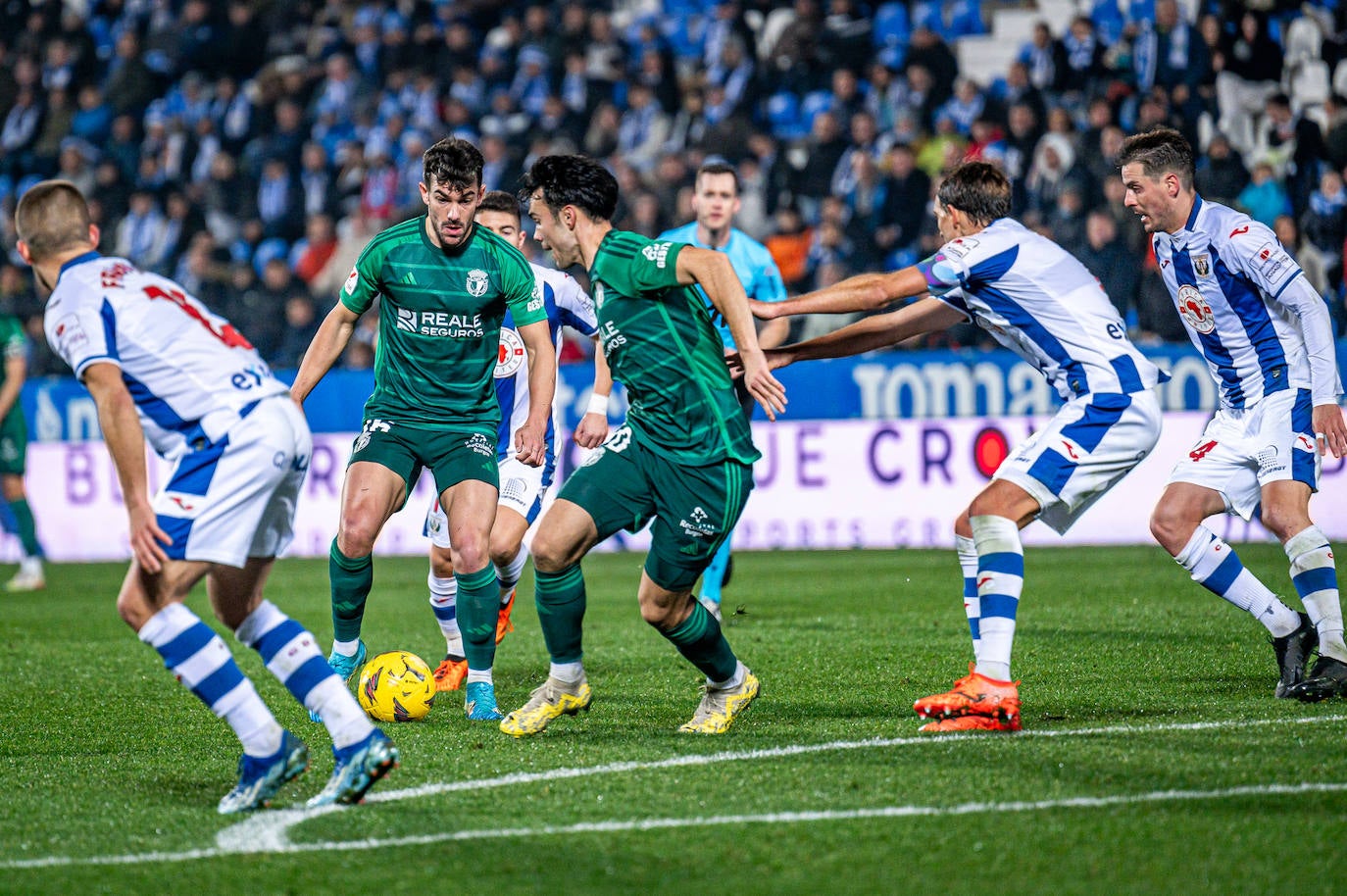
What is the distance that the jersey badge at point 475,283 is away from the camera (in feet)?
21.5

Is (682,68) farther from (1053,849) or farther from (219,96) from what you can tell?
(1053,849)

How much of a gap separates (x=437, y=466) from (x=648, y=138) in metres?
12.4

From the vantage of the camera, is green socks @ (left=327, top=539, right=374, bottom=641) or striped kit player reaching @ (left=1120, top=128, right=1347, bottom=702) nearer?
striped kit player reaching @ (left=1120, top=128, right=1347, bottom=702)

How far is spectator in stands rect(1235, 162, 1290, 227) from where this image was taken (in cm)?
1416

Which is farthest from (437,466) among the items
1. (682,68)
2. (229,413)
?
(682,68)

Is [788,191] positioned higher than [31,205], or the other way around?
[788,191]

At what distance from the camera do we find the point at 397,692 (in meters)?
6.36

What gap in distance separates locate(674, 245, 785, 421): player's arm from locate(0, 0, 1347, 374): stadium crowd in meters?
9.17

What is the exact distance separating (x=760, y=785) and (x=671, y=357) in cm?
169

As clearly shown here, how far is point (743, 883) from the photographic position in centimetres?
375

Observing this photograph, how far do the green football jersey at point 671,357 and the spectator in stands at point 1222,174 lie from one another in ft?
32.5

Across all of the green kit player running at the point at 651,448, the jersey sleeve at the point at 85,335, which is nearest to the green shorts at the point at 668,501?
the green kit player running at the point at 651,448

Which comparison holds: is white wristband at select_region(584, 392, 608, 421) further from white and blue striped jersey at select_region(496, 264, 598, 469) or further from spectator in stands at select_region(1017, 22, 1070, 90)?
spectator in stands at select_region(1017, 22, 1070, 90)

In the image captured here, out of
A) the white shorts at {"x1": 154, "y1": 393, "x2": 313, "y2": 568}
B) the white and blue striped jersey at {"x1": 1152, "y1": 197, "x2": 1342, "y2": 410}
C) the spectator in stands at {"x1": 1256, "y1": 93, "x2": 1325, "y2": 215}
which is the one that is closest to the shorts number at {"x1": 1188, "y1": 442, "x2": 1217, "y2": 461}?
the white and blue striped jersey at {"x1": 1152, "y1": 197, "x2": 1342, "y2": 410}
